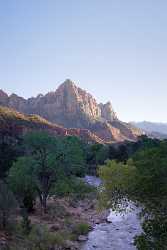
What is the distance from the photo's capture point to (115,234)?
38.3 meters

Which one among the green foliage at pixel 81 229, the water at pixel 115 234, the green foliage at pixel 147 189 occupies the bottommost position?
the water at pixel 115 234

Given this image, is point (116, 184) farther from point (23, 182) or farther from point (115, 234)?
point (23, 182)

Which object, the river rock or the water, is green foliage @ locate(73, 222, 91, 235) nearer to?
the water

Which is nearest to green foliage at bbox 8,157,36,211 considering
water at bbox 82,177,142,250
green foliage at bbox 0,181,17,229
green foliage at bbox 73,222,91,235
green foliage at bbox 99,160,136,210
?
green foliage at bbox 73,222,91,235

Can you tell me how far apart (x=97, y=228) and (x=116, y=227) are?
2065 mm

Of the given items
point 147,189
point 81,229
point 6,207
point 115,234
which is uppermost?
point 147,189

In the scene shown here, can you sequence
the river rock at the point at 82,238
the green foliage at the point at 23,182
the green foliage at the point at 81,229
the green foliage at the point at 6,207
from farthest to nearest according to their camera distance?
the green foliage at the point at 23,182
the green foliage at the point at 81,229
the river rock at the point at 82,238
the green foliage at the point at 6,207

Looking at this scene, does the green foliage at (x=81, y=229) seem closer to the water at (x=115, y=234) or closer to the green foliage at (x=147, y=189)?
the water at (x=115, y=234)

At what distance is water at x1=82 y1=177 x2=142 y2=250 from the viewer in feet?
110

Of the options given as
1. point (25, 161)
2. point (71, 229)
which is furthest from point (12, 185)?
point (71, 229)

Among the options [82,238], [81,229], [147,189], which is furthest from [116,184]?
[81,229]

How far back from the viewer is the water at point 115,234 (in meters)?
33.5

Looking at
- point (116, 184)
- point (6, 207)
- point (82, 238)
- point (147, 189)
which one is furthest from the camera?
point (82, 238)

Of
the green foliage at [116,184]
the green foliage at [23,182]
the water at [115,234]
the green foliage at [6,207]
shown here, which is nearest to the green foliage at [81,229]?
the water at [115,234]
